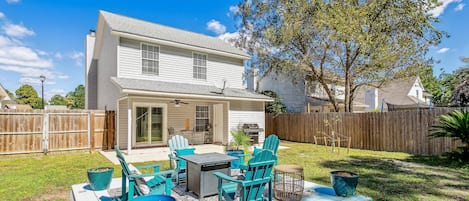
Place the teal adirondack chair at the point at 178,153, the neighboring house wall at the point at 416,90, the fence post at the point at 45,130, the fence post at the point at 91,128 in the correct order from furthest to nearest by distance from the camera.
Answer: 1. the neighboring house wall at the point at 416,90
2. the fence post at the point at 91,128
3. the fence post at the point at 45,130
4. the teal adirondack chair at the point at 178,153

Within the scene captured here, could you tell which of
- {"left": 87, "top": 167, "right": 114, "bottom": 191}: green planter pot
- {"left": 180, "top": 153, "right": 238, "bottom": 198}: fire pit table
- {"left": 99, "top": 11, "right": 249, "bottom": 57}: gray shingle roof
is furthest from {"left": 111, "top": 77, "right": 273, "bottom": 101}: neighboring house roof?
{"left": 180, "top": 153, "right": 238, "bottom": 198}: fire pit table

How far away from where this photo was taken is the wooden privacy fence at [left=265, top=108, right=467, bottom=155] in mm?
9469

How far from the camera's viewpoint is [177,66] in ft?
41.5

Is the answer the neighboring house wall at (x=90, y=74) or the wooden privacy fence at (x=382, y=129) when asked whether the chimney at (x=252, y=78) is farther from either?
the neighboring house wall at (x=90, y=74)

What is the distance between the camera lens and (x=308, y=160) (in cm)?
858

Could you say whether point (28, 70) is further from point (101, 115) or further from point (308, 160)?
point (308, 160)

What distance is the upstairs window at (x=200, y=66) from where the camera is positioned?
43.7 feet

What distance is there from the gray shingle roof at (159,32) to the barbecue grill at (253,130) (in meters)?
4.39

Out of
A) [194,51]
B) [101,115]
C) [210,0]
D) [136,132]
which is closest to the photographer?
[101,115]

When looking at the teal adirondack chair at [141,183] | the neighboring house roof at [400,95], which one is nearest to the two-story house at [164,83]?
the teal adirondack chair at [141,183]

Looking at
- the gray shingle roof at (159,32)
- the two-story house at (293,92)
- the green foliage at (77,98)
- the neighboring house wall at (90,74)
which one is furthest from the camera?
the green foliage at (77,98)

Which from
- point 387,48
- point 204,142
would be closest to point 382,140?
point 387,48

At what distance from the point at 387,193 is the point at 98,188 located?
18.2ft

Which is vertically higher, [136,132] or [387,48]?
[387,48]
